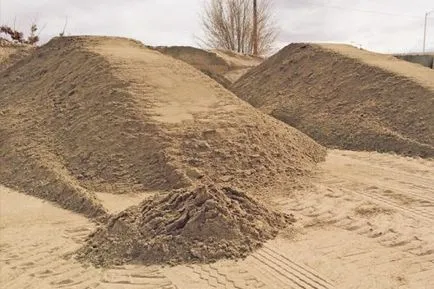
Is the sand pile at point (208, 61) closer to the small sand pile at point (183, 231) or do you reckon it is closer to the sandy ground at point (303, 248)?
the sandy ground at point (303, 248)

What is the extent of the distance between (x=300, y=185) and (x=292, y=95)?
20.1 feet

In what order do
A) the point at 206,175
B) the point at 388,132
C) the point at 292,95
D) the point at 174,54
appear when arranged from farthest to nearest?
the point at 174,54 < the point at 292,95 < the point at 388,132 < the point at 206,175

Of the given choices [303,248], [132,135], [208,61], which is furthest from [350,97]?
[208,61]

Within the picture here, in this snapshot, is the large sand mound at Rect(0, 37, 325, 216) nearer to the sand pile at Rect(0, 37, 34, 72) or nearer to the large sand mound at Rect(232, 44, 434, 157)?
the large sand mound at Rect(232, 44, 434, 157)

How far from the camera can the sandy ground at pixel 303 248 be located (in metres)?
4.32

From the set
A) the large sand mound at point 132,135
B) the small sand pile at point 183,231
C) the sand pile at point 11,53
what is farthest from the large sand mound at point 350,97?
the sand pile at point 11,53

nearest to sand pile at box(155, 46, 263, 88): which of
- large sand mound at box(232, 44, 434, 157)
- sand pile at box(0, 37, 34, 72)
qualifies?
large sand mound at box(232, 44, 434, 157)

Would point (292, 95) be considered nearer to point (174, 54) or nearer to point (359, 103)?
point (359, 103)

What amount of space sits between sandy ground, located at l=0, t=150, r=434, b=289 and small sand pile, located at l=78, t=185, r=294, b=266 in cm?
14

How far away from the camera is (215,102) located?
9.11m

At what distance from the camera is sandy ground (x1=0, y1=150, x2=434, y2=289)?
4.32m

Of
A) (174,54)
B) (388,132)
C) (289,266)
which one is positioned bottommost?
(289,266)

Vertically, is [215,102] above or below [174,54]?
below

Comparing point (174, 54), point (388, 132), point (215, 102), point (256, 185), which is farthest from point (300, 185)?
point (174, 54)
